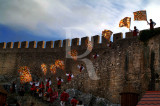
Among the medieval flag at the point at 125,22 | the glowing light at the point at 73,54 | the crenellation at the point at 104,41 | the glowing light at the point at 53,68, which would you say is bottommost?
the glowing light at the point at 53,68

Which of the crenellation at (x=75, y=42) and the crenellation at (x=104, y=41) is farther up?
the crenellation at (x=75, y=42)

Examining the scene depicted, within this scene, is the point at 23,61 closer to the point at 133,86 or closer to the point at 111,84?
the point at 111,84

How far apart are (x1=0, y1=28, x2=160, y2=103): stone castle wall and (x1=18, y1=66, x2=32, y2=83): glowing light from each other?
1.28ft

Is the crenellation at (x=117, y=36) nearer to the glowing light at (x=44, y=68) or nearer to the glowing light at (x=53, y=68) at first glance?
the glowing light at (x=53, y=68)

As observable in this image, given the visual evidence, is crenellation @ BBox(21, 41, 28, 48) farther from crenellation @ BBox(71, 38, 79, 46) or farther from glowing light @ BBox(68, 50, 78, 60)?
crenellation @ BBox(71, 38, 79, 46)

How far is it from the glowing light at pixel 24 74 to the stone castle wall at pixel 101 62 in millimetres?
391

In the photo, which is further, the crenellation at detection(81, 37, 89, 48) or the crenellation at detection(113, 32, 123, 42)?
the crenellation at detection(81, 37, 89, 48)

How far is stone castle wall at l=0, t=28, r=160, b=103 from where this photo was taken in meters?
15.2

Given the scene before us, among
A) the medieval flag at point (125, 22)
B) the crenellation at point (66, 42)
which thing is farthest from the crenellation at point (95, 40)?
the medieval flag at point (125, 22)

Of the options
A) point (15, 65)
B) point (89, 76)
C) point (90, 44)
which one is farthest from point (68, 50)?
point (15, 65)

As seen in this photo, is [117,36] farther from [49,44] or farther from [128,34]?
[49,44]

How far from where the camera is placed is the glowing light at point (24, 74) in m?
21.7

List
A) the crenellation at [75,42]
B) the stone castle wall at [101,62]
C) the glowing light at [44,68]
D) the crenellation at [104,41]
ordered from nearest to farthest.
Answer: the stone castle wall at [101,62]
the crenellation at [104,41]
the crenellation at [75,42]
the glowing light at [44,68]

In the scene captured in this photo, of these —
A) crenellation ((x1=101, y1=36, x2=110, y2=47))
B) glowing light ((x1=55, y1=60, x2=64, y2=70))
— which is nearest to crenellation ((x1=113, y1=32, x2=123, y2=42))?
crenellation ((x1=101, y1=36, x2=110, y2=47))
